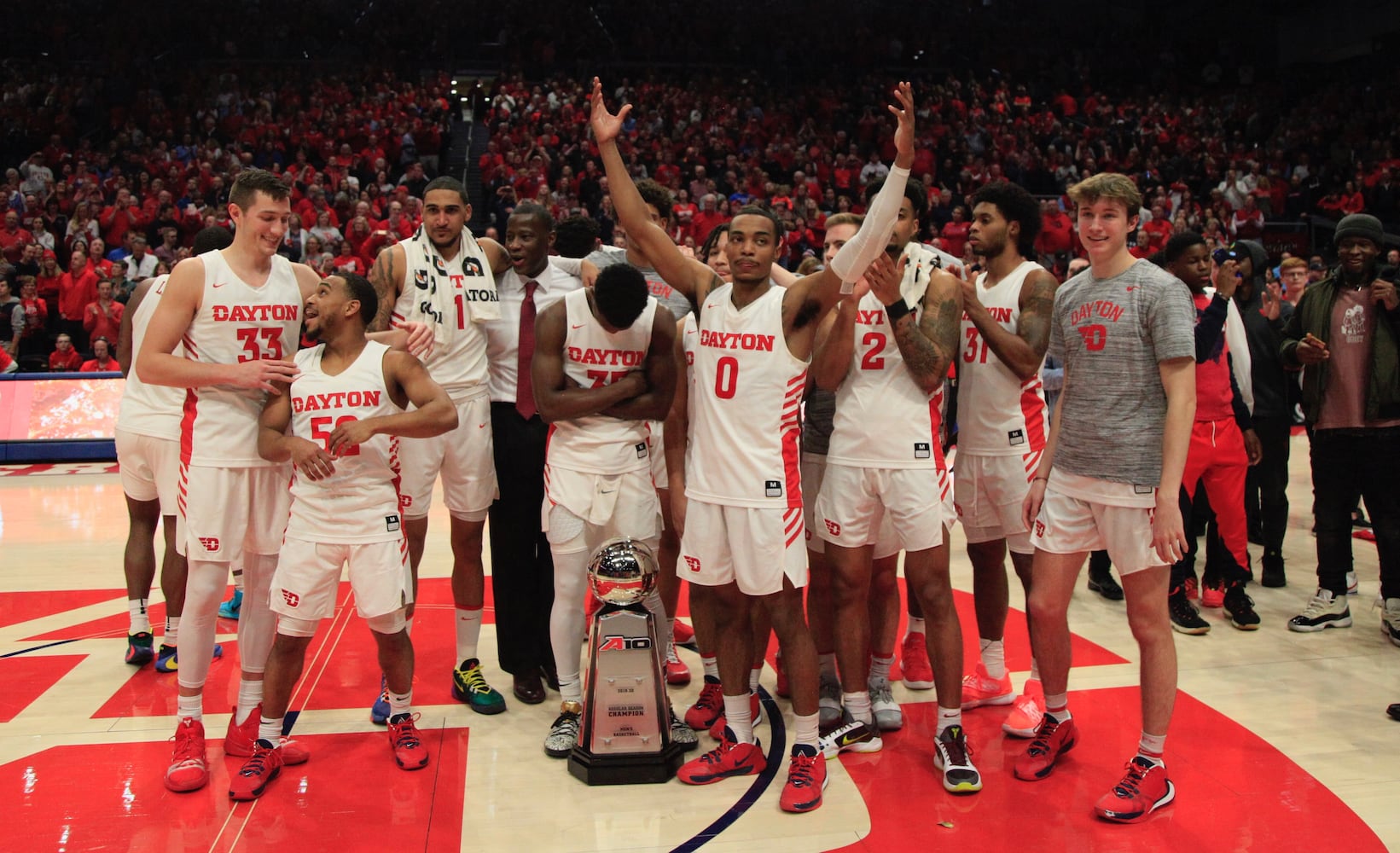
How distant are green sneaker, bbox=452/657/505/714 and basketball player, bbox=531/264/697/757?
1.50 feet

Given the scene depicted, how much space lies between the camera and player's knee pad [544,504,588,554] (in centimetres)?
444

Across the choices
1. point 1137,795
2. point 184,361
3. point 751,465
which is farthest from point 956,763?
point 184,361

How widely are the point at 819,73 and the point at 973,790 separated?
22602 millimetres

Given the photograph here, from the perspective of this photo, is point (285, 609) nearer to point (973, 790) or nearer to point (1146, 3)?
point (973, 790)

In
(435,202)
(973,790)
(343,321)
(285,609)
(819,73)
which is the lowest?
(973,790)

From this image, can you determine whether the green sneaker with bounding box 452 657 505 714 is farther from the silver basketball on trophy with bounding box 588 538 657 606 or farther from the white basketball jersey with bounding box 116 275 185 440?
the white basketball jersey with bounding box 116 275 185 440

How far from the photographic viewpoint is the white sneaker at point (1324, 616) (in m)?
5.91

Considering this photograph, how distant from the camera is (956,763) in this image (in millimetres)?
4016

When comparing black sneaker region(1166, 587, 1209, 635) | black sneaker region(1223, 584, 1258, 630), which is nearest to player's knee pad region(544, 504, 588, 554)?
black sneaker region(1166, 587, 1209, 635)

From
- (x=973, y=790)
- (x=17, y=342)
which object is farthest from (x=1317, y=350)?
(x=17, y=342)

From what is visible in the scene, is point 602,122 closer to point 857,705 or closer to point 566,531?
point 566,531

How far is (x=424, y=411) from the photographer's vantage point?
13.3 feet

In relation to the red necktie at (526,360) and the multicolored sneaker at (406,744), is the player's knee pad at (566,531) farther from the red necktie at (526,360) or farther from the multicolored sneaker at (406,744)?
the multicolored sneaker at (406,744)

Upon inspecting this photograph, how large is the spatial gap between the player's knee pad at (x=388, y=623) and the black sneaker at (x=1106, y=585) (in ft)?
14.8
